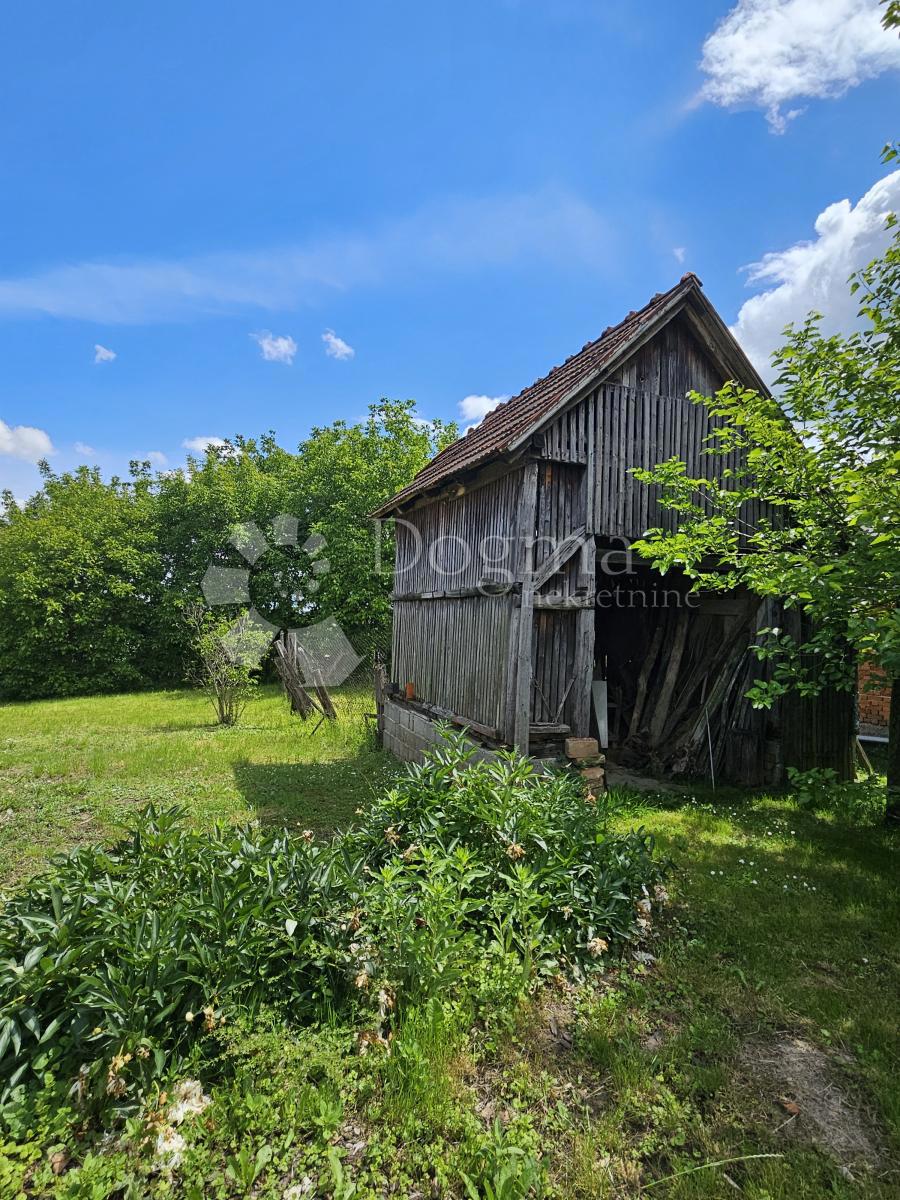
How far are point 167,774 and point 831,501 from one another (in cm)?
923

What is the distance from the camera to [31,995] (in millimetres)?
2293

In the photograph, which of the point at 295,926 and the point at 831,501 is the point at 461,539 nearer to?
the point at 831,501

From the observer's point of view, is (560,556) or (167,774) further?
(167,774)

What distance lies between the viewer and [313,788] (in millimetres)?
7602

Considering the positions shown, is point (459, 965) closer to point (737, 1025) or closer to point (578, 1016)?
point (578, 1016)

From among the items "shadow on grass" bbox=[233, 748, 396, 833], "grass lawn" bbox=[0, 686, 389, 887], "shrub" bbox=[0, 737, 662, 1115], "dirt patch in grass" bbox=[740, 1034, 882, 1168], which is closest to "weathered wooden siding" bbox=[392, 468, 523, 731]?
"shadow on grass" bbox=[233, 748, 396, 833]

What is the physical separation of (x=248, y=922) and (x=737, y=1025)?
2.68 m

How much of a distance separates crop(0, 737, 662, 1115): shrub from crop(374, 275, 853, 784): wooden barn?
7.67ft

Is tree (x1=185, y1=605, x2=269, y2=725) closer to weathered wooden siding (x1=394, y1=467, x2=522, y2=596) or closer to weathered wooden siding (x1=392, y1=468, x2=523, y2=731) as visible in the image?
weathered wooden siding (x1=392, y1=468, x2=523, y2=731)

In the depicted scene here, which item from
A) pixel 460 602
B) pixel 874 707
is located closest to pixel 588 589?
pixel 460 602

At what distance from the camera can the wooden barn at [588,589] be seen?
640 centimetres

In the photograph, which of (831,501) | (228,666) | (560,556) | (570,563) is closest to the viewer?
(831,501)

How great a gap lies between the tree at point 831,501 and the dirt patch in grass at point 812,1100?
2450mm

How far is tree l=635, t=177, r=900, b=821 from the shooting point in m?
4.33
